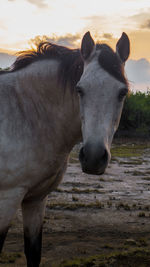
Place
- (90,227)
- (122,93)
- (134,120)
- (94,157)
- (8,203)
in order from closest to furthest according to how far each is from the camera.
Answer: (94,157) → (122,93) → (8,203) → (90,227) → (134,120)

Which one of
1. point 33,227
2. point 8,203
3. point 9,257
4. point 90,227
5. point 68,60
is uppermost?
point 68,60

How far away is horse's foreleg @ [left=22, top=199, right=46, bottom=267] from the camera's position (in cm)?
358

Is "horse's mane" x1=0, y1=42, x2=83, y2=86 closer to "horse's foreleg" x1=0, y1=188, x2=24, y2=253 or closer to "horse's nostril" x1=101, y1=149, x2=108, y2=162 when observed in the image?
"horse's nostril" x1=101, y1=149, x2=108, y2=162

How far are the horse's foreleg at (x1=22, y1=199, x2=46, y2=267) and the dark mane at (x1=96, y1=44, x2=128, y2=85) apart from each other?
6.02ft

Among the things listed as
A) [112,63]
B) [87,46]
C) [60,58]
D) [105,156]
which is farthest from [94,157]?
[60,58]

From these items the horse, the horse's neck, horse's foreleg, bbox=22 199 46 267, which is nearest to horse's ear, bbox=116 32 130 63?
the horse

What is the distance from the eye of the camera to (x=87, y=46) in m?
2.79

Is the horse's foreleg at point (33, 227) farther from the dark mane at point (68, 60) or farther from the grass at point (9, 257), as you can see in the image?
the dark mane at point (68, 60)

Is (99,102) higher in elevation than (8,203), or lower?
higher

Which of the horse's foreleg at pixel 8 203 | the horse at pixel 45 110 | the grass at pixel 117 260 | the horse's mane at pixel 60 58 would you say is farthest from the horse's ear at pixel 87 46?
the grass at pixel 117 260

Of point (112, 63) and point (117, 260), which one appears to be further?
point (117, 260)

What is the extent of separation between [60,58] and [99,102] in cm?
108

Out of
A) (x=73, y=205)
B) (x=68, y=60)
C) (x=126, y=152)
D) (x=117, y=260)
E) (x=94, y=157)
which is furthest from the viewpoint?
(x=126, y=152)

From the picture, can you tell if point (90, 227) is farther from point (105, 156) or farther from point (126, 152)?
point (126, 152)
